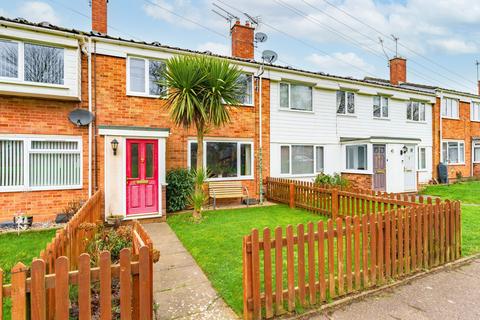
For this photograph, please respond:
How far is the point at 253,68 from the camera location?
1208 cm

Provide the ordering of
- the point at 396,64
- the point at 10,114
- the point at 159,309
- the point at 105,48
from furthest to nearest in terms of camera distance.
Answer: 1. the point at 396,64
2. the point at 105,48
3. the point at 10,114
4. the point at 159,309

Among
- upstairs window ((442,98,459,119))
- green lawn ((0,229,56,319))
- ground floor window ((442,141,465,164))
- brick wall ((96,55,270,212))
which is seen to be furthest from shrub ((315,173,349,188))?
upstairs window ((442,98,459,119))

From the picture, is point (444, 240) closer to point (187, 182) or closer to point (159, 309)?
point (159, 309)

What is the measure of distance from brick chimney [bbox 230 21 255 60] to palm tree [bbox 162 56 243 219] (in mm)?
5090

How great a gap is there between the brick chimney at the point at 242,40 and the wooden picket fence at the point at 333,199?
6.04m

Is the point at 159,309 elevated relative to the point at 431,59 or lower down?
lower down

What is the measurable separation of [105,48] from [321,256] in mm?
9484

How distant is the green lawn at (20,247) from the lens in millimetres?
5066

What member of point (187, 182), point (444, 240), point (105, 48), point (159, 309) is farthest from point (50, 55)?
point (444, 240)

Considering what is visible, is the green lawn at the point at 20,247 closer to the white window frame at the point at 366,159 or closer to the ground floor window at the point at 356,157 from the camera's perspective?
the white window frame at the point at 366,159

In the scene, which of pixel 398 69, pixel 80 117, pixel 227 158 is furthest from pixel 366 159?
pixel 80 117

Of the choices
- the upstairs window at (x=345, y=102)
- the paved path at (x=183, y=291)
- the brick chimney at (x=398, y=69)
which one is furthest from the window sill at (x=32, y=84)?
the brick chimney at (x=398, y=69)

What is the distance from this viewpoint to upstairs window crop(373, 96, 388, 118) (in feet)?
52.4

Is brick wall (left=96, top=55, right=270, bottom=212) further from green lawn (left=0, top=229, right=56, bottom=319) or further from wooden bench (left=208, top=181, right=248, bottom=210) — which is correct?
green lawn (left=0, top=229, right=56, bottom=319)
